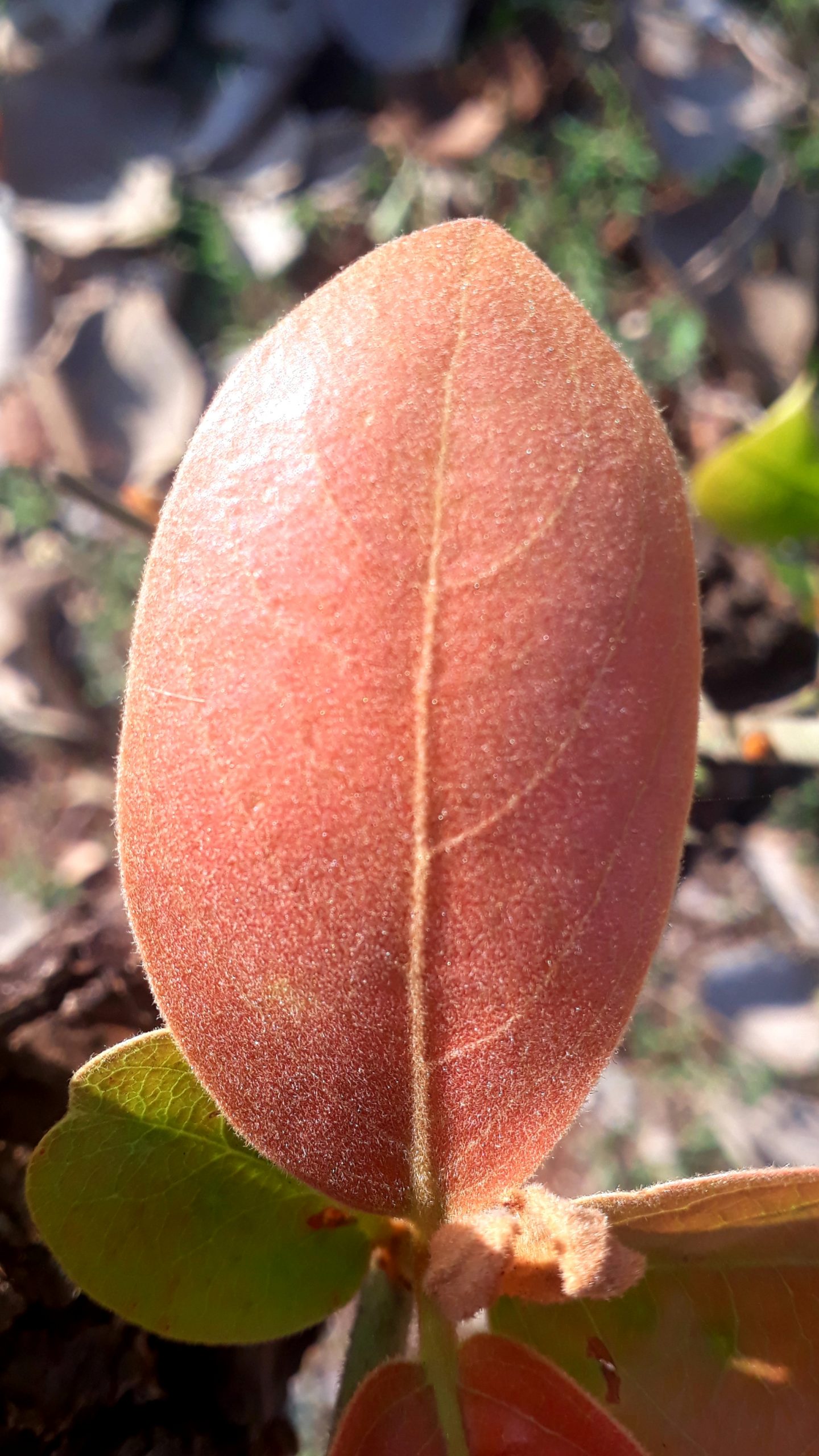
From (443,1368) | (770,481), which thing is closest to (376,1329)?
(443,1368)

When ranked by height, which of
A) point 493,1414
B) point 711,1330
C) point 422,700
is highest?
point 422,700

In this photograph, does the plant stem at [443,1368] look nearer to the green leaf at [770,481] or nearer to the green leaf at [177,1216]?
the green leaf at [177,1216]

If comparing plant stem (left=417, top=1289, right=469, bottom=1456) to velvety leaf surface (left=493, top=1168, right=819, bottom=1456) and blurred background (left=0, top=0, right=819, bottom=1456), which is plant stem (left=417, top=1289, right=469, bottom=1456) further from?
blurred background (left=0, top=0, right=819, bottom=1456)

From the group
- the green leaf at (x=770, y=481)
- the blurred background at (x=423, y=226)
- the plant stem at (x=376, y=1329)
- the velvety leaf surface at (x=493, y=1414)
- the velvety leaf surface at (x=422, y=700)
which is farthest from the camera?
the blurred background at (x=423, y=226)

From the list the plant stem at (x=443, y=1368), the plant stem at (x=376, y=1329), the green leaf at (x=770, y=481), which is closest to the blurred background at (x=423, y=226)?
the green leaf at (x=770, y=481)

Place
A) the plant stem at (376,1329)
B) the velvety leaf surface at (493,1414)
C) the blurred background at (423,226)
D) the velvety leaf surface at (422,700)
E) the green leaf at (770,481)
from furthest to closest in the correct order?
1. the blurred background at (423,226)
2. the green leaf at (770,481)
3. the plant stem at (376,1329)
4. the velvety leaf surface at (493,1414)
5. the velvety leaf surface at (422,700)

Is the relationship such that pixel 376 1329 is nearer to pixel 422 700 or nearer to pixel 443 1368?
pixel 443 1368
